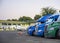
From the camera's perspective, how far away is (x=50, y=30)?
46.9ft

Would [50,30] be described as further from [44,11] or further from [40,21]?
[44,11]

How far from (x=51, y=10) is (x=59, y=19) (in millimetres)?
69981

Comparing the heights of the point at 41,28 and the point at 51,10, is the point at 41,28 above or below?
below

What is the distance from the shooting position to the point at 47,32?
14.8 meters

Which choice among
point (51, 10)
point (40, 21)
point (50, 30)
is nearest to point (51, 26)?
point (50, 30)

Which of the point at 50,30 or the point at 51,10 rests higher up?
the point at 51,10

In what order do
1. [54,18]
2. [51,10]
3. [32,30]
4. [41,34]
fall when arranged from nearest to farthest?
[54,18] < [41,34] < [32,30] < [51,10]

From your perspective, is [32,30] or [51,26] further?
[32,30]

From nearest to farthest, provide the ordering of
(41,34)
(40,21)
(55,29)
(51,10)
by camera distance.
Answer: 1. (55,29)
2. (41,34)
3. (40,21)
4. (51,10)

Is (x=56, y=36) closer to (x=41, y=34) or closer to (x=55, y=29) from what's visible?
(x=55, y=29)

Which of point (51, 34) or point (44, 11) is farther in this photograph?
point (44, 11)

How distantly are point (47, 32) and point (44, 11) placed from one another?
71484 mm

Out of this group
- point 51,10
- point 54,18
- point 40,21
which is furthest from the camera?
point 51,10

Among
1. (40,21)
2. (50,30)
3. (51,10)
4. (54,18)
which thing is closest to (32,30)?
(40,21)
